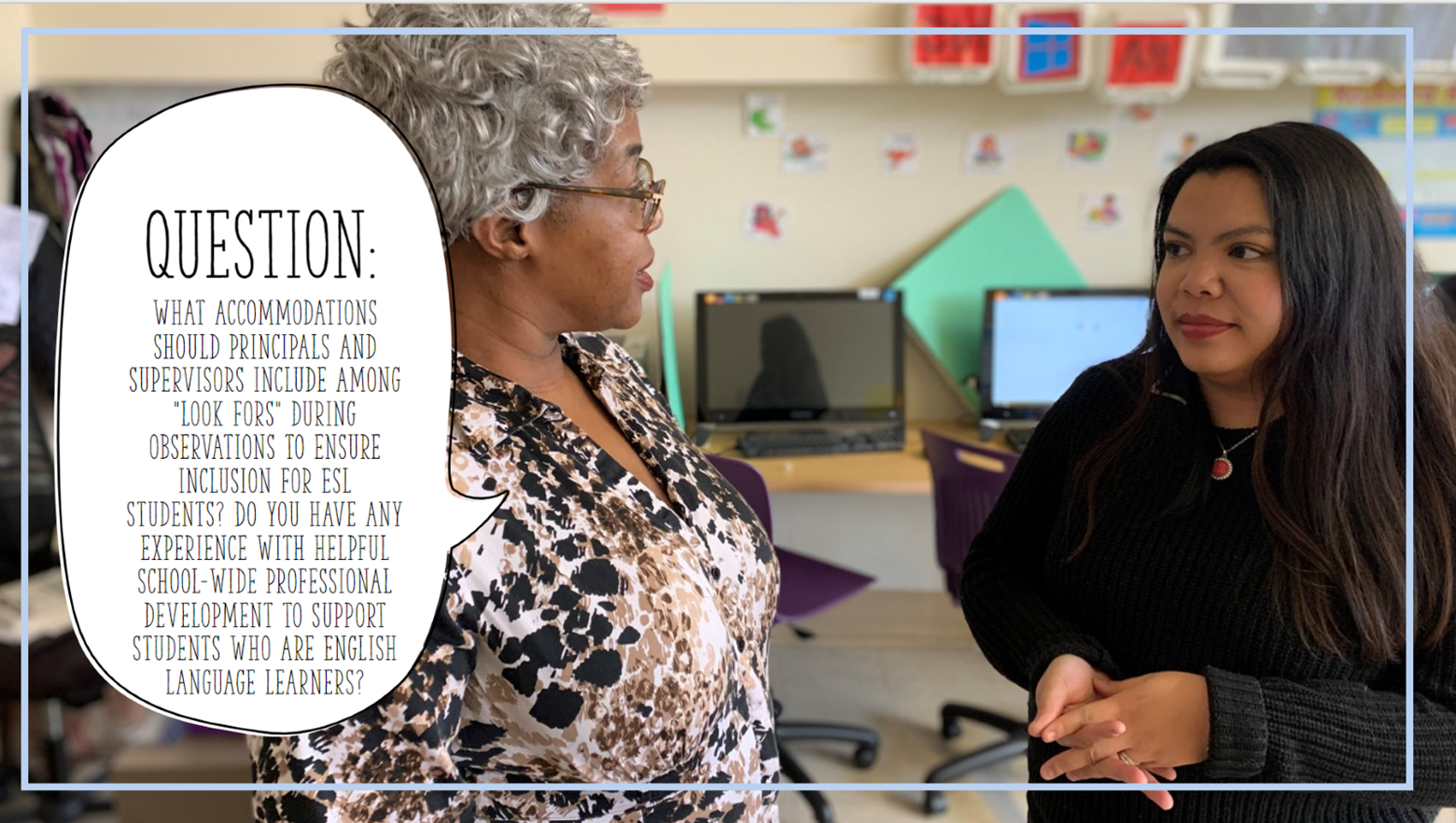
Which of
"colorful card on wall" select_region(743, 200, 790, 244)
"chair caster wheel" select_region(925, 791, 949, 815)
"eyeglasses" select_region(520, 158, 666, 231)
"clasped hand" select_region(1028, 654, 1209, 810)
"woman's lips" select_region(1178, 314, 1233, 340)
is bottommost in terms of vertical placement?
"chair caster wheel" select_region(925, 791, 949, 815)

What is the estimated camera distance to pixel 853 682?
1.90m

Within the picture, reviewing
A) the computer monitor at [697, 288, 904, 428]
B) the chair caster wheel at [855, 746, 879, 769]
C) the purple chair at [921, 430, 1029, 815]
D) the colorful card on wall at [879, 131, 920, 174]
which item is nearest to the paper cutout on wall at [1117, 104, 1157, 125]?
the colorful card on wall at [879, 131, 920, 174]

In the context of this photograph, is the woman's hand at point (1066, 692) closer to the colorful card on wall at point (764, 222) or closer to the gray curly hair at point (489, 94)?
the gray curly hair at point (489, 94)

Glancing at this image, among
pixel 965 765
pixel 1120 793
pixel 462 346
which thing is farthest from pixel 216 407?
pixel 965 765

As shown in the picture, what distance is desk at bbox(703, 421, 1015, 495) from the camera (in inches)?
86.2

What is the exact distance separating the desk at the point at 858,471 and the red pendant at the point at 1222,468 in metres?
1.28

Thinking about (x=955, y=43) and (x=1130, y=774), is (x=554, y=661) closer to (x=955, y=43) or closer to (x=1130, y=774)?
(x=1130, y=774)

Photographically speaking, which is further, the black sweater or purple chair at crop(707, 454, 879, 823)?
purple chair at crop(707, 454, 879, 823)

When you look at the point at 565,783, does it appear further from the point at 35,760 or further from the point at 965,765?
the point at 965,765

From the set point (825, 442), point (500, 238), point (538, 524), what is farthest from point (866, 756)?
point (500, 238)

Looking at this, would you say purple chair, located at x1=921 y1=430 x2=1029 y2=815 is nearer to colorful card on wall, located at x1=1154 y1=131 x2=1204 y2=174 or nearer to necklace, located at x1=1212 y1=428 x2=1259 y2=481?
colorful card on wall, located at x1=1154 y1=131 x2=1204 y2=174

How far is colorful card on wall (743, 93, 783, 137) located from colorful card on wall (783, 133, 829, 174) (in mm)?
39

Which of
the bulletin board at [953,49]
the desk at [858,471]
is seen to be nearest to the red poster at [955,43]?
the bulletin board at [953,49]

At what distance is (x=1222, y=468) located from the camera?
0.82 m
